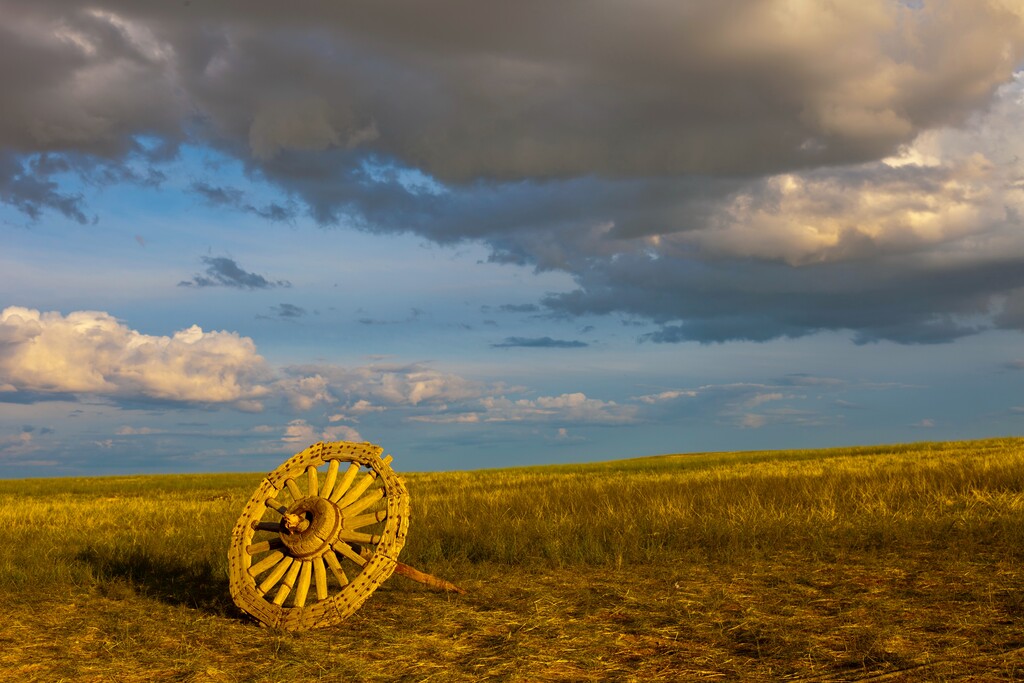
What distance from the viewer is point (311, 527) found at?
781 cm

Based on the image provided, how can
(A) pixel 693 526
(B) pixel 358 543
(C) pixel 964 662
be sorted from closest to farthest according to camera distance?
1. (C) pixel 964 662
2. (B) pixel 358 543
3. (A) pixel 693 526

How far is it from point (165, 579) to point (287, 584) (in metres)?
3.17

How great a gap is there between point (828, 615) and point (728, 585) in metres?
1.41

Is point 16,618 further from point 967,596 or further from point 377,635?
point 967,596

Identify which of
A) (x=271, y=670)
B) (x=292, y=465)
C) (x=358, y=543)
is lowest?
(x=271, y=670)

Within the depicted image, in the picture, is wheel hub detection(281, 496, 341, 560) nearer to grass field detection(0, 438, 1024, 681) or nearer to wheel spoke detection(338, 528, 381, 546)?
wheel spoke detection(338, 528, 381, 546)

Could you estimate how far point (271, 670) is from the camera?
6.20 meters

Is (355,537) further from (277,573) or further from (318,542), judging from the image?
(277,573)

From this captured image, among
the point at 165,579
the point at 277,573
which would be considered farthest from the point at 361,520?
the point at 165,579

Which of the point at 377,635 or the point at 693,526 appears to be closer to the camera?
the point at 377,635

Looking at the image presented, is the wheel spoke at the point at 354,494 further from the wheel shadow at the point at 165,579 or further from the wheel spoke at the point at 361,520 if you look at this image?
the wheel shadow at the point at 165,579

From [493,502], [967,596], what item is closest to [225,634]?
[967,596]

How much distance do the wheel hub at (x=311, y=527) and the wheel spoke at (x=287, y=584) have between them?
0.35 ft

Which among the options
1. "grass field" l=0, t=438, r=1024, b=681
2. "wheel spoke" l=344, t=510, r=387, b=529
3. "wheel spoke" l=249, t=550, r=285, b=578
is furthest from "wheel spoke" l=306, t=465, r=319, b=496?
"grass field" l=0, t=438, r=1024, b=681
